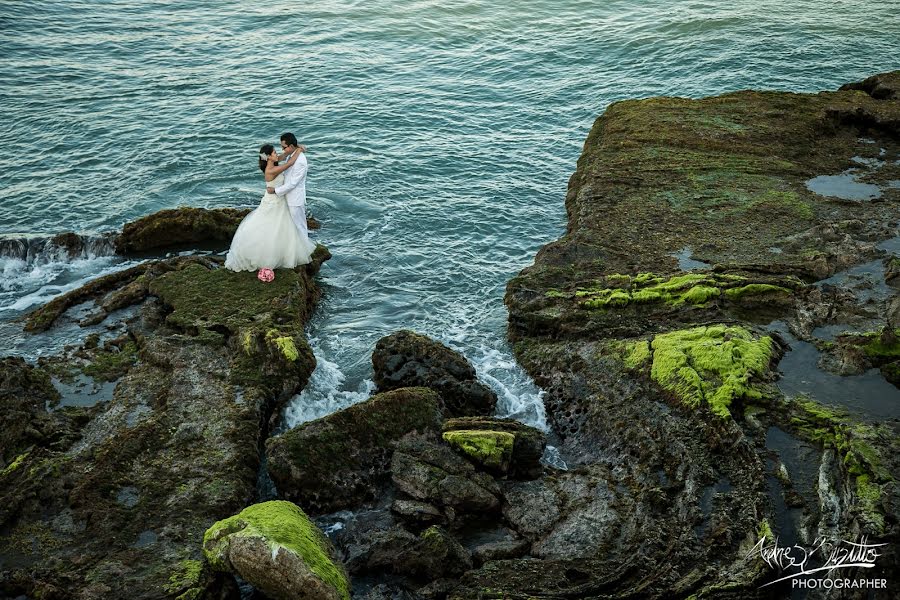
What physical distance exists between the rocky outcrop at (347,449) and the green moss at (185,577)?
1.82 metres

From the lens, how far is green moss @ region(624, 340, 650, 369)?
12.4m

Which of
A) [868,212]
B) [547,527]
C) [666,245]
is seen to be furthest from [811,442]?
[868,212]

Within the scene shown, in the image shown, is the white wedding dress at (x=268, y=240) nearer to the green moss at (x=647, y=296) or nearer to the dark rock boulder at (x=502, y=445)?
the dark rock boulder at (x=502, y=445)

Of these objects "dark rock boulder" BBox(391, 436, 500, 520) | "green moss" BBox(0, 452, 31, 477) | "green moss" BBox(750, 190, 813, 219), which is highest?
"green moss" BBox(750, 190, 813, 219)

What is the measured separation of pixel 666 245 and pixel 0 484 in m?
12.3

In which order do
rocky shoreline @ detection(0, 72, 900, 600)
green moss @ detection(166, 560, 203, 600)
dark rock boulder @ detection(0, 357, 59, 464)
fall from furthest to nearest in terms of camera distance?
dark rock boulder @ detection(0, 357, 59, 464)
rocky shoreline @ detection(0, 72, 900, 600)
green moss @ detection(166, 560, 203, 600)

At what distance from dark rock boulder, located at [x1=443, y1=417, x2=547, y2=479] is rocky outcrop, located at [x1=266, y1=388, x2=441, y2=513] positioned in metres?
0.55

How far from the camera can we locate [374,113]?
91.9 ft

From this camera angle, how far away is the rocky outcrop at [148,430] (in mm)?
9398

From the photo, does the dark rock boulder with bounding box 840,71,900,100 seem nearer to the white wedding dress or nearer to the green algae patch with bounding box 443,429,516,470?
the white wedding dress

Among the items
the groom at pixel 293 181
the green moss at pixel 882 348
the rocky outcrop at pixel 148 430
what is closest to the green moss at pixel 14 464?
the rocky outcrop at pixel 148 430

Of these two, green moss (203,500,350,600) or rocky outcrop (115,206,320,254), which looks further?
rocky outcrop (115,206,320,254)

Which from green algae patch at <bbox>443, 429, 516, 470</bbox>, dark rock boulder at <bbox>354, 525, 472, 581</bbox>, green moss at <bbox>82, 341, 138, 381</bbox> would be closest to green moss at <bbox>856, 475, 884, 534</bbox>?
green algae patch at <bbox>443, 429, 516, 470</bbox>

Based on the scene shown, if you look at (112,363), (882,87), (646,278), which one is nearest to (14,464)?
(112,363)
